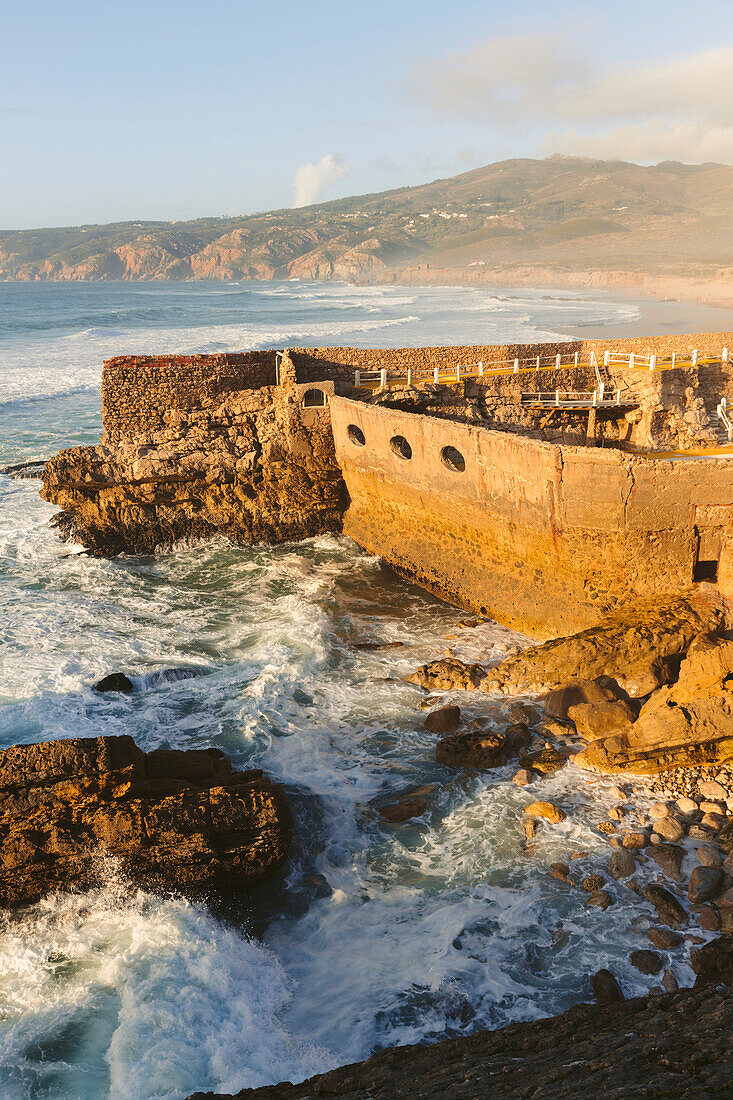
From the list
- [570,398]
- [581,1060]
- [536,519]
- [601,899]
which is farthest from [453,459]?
[581,1060]

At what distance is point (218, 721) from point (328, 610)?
14.2 ft

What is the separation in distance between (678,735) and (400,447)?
8.91 m

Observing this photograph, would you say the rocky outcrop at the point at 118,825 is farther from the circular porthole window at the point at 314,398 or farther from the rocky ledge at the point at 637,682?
the circular porthole window at the point at 314,398

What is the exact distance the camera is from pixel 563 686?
1138 cm

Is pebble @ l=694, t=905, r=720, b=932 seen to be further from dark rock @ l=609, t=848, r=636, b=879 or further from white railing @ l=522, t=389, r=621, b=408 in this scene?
white railing @ l=522, t=389, r=621, b=408

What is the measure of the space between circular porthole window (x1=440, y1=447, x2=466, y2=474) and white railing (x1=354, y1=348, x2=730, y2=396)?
3895 millimetres

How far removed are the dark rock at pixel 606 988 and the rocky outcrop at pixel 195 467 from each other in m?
13.7

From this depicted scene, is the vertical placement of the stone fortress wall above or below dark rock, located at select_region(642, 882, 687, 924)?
above

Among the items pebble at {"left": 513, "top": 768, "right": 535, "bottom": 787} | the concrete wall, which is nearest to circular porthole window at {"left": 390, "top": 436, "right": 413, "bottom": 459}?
the concrete wall

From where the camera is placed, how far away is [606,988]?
6.83 metres

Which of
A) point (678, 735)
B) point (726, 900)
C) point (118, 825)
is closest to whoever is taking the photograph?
point (726, 900)

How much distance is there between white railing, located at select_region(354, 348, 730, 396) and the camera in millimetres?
20281

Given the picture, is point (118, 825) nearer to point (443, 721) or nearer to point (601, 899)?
point (443, 721)

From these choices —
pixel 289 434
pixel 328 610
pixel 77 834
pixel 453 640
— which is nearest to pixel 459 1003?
pixel 77 834
